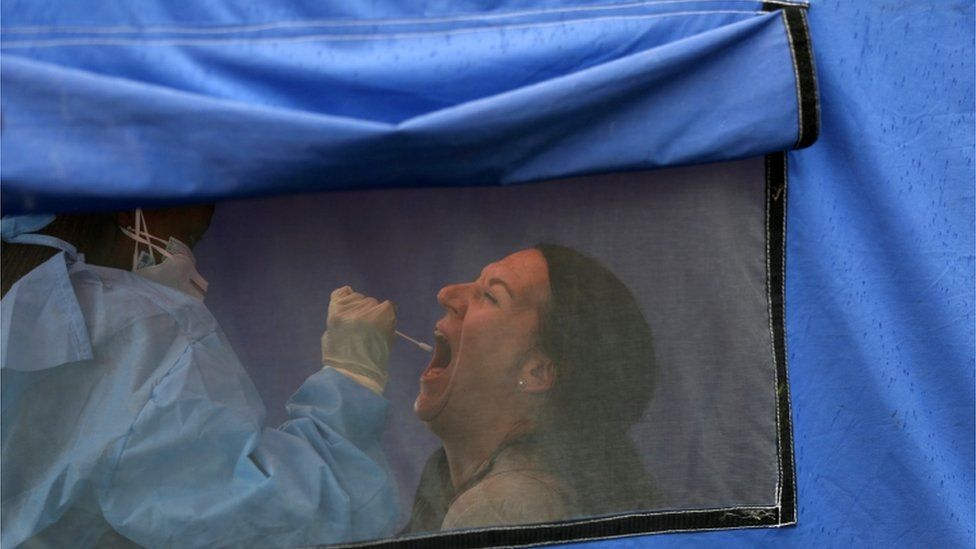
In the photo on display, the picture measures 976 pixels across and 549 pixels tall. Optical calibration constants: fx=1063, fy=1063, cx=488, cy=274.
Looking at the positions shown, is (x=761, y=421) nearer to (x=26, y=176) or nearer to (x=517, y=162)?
(x=517, y=162)

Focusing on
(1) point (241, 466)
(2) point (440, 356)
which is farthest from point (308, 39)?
(1) point (241, 466)

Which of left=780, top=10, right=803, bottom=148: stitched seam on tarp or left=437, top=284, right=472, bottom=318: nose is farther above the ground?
left=780, top=10, right=803, bottom=148: stitched seam on tarp

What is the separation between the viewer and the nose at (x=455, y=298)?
1.52 m

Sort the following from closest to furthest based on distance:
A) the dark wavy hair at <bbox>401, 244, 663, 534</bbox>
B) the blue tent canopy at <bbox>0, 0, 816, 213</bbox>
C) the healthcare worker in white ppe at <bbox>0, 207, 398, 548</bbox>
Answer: the blue tent canopy at <bbox>0, 0, 816, 213</bbox> → the healthcare worker in white ppe at <bbox>0, 207, 398, 548</bbox> → the dark wavy hair at <bbox>401, 244, 663, 534</bbox>

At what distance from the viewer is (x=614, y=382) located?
1539mm

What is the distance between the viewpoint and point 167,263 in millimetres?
1496

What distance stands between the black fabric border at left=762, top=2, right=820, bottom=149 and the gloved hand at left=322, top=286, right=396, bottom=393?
0.62 m

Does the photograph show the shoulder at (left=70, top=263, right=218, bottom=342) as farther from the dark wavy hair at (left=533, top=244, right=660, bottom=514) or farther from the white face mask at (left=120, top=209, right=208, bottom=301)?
the dark wavy hair at (left=533, top=244, right=660, bottom=514)

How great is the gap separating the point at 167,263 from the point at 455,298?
0.41 metres

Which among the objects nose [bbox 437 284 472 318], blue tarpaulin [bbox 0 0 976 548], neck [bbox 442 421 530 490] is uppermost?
blue tarpaulin [bbox 0 0 976 548]

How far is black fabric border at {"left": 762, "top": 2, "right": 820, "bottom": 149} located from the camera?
1.43 m

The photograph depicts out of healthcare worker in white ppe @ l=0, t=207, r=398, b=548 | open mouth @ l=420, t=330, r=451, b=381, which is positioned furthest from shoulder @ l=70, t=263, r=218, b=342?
open mouth @ l=420, t=330, r=451, b=381

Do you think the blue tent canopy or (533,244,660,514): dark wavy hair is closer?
the blue tent canopy

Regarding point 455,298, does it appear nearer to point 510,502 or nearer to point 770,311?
point 510,502
